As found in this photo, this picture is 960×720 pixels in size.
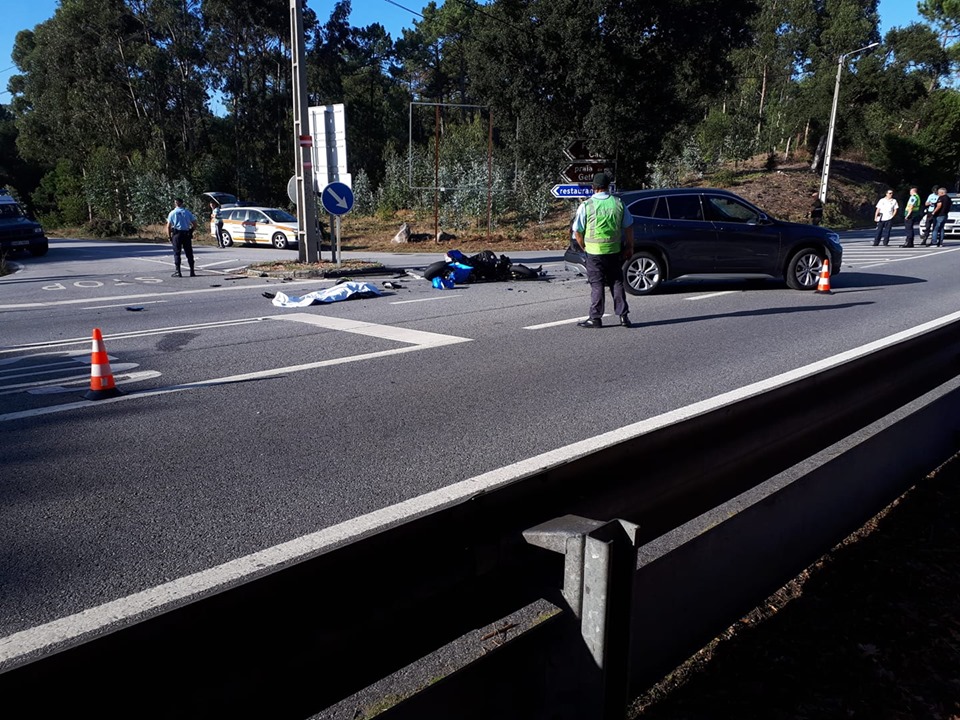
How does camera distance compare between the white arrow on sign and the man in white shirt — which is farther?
the man in white shirt

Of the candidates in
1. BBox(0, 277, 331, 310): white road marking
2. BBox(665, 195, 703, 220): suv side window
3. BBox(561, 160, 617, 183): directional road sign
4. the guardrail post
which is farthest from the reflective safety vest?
BBox(561, 160, 617, 183): directional road sign

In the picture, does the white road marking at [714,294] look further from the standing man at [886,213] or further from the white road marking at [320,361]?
the standing man at [886,213]

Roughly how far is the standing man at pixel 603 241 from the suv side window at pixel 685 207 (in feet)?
12.3

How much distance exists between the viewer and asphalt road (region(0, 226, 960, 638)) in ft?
12.7

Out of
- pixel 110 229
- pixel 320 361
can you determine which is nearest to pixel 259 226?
pixel 110 229

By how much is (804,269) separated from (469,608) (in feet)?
42.7

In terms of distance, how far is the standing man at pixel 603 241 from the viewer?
9328mm

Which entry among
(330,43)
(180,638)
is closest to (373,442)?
(180,638)

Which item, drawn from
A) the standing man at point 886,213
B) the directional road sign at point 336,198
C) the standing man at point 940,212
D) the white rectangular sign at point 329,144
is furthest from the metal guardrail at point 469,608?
the standing man at point 940,212

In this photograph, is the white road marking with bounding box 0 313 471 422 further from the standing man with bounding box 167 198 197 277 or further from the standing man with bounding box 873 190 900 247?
the standing man with bounding box 873 190 900 247

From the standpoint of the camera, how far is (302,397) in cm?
643

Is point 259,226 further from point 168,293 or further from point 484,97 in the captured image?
point 168,293

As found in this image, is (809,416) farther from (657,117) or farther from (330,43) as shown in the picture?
(330,43)

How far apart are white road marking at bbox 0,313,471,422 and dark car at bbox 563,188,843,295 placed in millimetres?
4290
